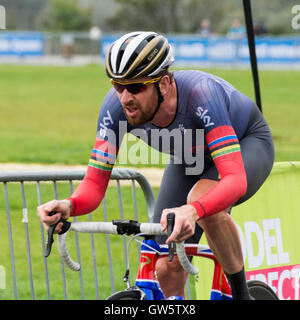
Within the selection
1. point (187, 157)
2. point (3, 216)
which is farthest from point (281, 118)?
point (187, 157)

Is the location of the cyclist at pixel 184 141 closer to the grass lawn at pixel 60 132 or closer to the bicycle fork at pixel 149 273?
the bicycle fork at pixel 149 273

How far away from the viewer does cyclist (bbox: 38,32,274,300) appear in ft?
11.9

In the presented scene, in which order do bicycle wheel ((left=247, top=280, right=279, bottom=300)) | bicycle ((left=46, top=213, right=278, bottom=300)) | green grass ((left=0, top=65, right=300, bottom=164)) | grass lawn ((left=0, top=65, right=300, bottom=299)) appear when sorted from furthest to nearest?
green grass ((left=0, top=65, right=300, bottom=164)), grass lawn ((left=0, top=65, right=300, bottom=299)), bicycle wheel ((left=247, top=280, right=279, bottom=300)), bicycle ((left=46, top=213, right=278, bottom=300))

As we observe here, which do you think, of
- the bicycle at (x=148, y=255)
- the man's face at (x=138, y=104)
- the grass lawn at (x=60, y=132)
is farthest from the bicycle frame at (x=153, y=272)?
the grass lawn at (x=60, y=132)

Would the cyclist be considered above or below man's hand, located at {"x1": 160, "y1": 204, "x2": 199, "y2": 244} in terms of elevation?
above

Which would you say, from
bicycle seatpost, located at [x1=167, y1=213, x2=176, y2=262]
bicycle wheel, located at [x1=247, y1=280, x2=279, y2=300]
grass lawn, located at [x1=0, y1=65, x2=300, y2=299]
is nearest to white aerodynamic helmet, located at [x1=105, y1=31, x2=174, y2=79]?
bicycle seatpost, located at [x1=167, y1=213, x2=176, y2=262]

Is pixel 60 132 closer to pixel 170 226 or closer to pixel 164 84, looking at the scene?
pixel 164 84

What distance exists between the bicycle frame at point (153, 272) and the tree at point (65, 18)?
207 feet

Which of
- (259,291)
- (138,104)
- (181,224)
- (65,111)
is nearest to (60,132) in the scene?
(65,111)

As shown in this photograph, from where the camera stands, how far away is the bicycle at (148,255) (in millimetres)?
3373

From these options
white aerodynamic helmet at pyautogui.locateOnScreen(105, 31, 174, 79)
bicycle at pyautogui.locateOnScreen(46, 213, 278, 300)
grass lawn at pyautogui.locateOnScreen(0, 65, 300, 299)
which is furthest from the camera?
grass lawn at pyautogui.locateOnScreen(0, 65, 300, 299)

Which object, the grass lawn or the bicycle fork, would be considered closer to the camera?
the bicycle fork

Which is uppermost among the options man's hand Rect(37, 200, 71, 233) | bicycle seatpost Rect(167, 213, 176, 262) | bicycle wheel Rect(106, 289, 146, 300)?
man's hand Rect(37, 200, 71, 233)

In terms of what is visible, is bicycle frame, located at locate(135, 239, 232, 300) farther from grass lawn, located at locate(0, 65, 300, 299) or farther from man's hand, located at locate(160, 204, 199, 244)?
grass lawn, located at locate(0, 65, 300, 299)
